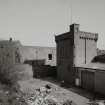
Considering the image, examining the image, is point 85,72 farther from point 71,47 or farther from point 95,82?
point 71,47

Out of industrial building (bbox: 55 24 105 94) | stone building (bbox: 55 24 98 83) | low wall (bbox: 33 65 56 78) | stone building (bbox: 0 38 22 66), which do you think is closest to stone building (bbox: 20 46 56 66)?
stone building (bbox: 0 38 22 66)

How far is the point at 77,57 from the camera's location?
19.2m

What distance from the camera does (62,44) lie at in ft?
72.1

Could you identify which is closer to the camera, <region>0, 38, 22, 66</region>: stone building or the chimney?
the chimney

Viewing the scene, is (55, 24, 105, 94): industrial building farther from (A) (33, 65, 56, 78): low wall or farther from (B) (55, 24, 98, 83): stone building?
(A) (33, 65, 56, 78): low wall

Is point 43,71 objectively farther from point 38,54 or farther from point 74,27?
point 74,27

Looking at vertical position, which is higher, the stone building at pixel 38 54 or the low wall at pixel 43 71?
the stone building at pixel 38 54

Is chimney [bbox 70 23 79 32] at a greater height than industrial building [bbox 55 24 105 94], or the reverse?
chimney [bbox 70 23 79 32]

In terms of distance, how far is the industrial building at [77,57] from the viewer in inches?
666

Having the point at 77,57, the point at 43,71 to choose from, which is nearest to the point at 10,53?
the point at 43,71

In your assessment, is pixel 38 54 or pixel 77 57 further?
pixel 38 54

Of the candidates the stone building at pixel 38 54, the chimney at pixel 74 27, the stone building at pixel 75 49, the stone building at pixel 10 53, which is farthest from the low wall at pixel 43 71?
the chimney at pixel 74 27

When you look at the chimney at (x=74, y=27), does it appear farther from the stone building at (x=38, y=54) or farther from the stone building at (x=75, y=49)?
the stone building at (x=38, y=54)

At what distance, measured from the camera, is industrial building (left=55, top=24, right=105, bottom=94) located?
55.5ft
